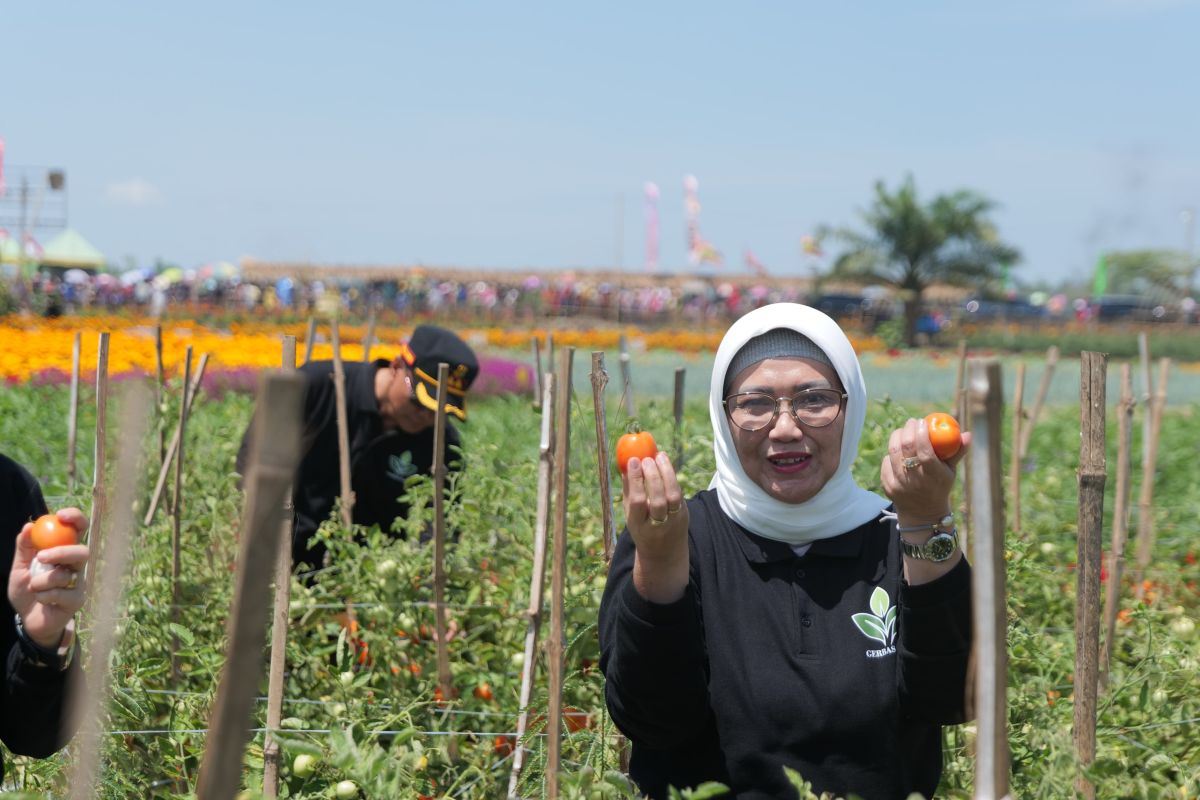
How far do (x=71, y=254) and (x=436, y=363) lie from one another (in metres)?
32.3

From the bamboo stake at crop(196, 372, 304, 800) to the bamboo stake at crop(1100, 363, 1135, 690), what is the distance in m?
2.13

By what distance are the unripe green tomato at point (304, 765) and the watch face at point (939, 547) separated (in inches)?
47.0

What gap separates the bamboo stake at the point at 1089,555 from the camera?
1692 millimetres

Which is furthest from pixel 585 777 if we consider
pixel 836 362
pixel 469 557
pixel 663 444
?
pixel 663 444

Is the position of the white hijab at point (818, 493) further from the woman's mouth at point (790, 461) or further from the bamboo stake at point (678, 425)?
the bamboo stake at point (678, 425)

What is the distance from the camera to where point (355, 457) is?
147 inches

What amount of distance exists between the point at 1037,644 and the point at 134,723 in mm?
1937

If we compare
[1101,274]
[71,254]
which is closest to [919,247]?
[71,254]

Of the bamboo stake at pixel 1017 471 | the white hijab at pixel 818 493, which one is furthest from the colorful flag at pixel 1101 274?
the white hijab at pixel 818 493

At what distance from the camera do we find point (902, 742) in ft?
5.93

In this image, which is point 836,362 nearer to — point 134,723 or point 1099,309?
point 134,723

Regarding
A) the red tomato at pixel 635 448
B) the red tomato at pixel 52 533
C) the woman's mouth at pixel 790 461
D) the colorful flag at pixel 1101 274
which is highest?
the colorful flag at pixel 1101 274

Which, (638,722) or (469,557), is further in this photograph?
(469,557)

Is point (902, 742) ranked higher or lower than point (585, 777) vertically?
lower
